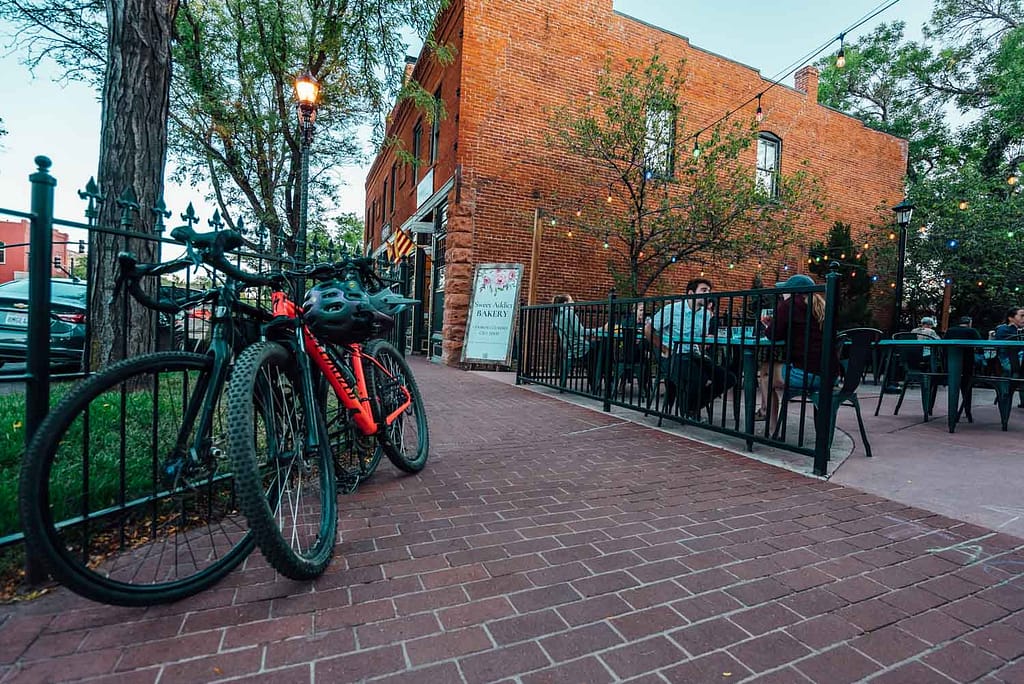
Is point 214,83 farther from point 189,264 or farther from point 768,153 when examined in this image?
point 768,153

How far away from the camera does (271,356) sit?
75.9 inches

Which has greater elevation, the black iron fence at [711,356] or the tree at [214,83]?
the tree at [214,83]

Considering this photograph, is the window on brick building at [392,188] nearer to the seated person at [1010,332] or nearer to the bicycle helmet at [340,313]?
the seated person at [1010,332]

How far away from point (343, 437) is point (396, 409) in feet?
1.17

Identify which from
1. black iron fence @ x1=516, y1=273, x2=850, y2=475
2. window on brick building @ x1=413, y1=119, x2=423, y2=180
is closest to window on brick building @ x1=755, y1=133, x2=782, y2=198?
black iron fence @ x1=516, y1=273, x2=850, y2=475

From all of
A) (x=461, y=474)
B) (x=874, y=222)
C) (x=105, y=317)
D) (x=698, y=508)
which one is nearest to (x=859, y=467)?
(x=698, y=508)

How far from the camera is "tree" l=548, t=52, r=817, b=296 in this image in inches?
386

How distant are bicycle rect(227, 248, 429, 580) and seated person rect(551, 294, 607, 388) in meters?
3.46

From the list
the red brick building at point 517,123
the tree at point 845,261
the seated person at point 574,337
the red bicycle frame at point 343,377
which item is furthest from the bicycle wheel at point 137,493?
the tree at point 845,261

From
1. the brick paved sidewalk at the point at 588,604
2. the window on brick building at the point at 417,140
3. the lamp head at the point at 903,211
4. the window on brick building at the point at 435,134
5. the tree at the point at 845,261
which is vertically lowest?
the brick paved sidewalk at the point at 588,604

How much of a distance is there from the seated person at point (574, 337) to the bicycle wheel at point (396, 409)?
3.14 meters

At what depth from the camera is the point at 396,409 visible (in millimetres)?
3156

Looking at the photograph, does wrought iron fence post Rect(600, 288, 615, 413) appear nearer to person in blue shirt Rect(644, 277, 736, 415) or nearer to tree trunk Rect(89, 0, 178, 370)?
person in blue shirt Rect(644, 277, 736, 415)

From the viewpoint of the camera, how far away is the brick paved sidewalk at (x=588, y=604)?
1472 millimetres
